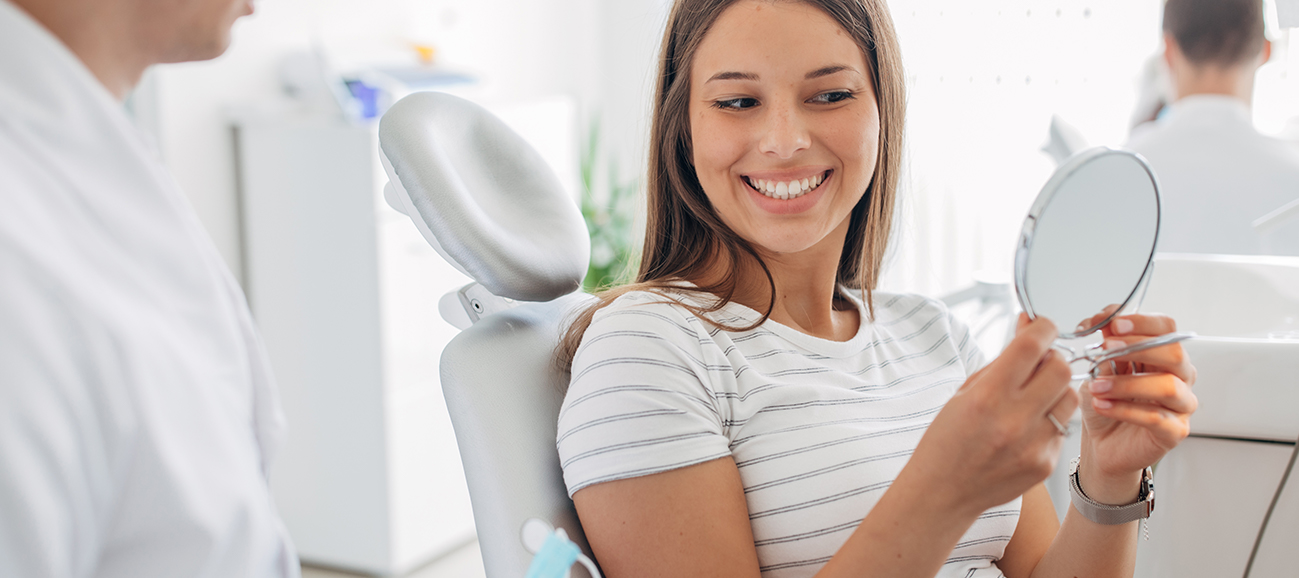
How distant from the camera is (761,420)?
892 millimetres

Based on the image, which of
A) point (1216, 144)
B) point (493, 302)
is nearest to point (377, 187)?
point (493, 302)

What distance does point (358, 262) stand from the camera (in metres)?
2.27

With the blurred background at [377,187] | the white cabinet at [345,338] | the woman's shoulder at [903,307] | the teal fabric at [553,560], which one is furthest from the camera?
the white cabinet at [345,338]

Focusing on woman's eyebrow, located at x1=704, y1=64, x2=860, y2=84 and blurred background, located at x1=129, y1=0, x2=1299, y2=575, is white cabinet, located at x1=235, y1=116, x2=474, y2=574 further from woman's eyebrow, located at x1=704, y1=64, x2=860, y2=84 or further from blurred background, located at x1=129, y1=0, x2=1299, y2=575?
woman's eyebrow, located at x1=704, y1=64, x2=860, y2=84

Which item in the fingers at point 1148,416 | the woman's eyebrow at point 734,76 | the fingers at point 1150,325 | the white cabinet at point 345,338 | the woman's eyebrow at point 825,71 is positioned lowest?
the white cabinet at point 345,338

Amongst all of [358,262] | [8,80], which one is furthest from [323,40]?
[8,80]

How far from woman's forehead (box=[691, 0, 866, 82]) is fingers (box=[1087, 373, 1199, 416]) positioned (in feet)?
1.32

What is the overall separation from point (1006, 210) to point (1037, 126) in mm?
270

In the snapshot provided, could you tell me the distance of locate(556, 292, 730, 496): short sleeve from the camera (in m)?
0.80

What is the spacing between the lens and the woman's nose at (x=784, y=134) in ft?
3.06

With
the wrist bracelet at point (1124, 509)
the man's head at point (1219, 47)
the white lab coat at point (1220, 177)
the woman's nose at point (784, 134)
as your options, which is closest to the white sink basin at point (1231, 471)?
the wrist bracelet at point (1124, 509)

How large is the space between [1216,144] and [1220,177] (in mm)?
68

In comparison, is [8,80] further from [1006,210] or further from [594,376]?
[1006,210]

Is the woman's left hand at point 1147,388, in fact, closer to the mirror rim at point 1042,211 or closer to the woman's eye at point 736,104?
the mirror rim at point 1042,211
